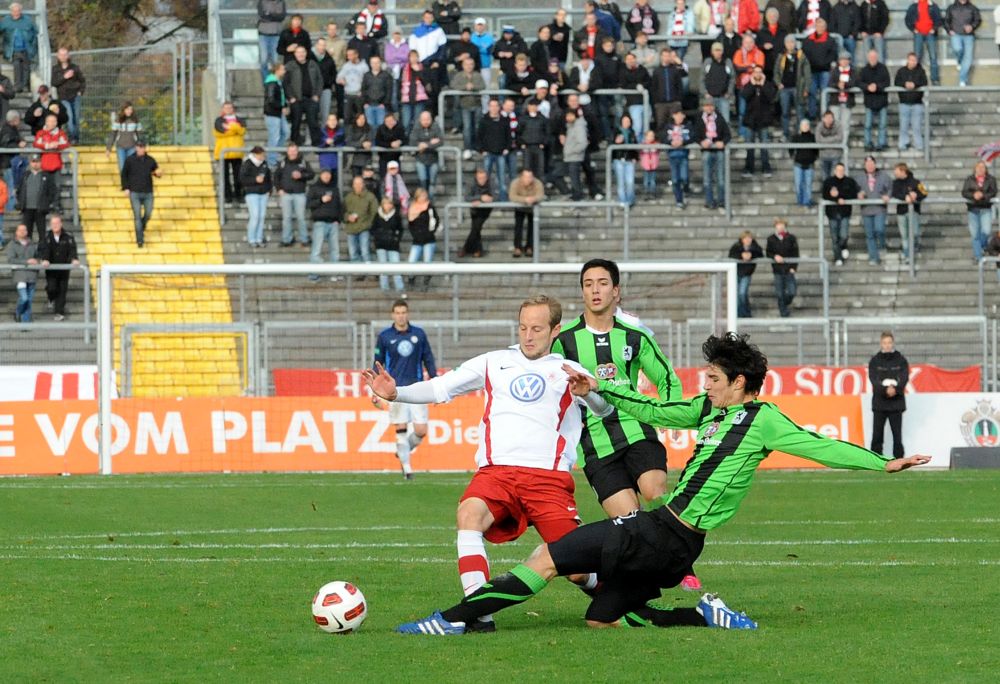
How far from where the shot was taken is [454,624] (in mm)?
8367

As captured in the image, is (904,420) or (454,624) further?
(904,420)

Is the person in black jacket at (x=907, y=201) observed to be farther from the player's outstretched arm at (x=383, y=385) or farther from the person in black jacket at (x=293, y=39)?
the player's outstretched arm at (x=383, y=385)

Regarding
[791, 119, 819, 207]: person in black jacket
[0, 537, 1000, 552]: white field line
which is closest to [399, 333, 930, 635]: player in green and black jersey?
[0, 537, 1000, 552]: white field line

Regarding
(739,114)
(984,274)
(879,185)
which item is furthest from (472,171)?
(984,274)

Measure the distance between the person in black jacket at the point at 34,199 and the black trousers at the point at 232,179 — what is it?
11.7 feet

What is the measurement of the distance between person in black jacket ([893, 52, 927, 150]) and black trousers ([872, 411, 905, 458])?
1094 centimetres

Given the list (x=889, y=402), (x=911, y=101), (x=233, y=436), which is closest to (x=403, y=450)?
(x=233, y=436)

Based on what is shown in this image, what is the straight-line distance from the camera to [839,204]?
97.3 feet

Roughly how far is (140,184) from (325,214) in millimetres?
3552

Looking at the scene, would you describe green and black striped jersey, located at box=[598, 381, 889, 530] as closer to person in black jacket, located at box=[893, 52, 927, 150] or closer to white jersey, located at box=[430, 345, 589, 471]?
white jersey, located at box=[430, 345, 589, 471]

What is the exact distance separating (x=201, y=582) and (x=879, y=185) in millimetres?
21936

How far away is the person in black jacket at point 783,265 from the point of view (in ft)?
93.3

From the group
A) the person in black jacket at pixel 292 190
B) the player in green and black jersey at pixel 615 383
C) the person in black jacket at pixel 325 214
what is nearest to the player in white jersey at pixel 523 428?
the player in green and black jersey at pixel 615 383

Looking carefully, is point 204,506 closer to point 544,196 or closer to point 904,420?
point 904,420
